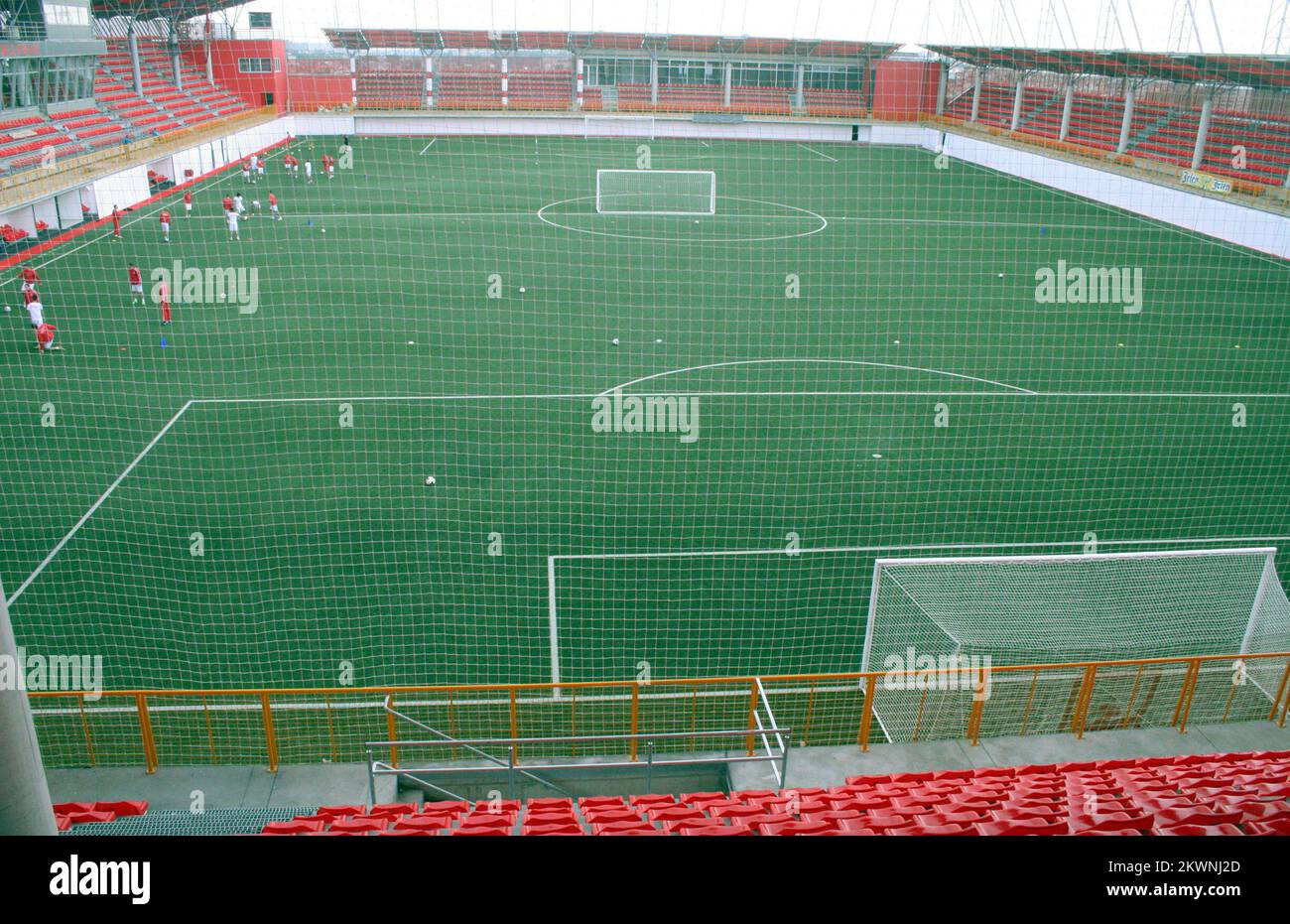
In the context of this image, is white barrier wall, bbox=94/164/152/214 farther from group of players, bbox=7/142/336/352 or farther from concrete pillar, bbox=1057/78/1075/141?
concrete pillar, bbox=1057/78/1075/141

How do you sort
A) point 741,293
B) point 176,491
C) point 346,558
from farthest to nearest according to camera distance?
point 741,293, point 176,491, point 346,558

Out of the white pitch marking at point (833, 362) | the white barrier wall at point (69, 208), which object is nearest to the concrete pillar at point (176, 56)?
the white barrier wall at point (69, 208)

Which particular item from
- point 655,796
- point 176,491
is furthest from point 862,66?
point 655,796

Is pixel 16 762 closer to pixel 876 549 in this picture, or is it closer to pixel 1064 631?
pixel 1064 631

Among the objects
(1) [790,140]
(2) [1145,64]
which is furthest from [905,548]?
(1) [790,140]

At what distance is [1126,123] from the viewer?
4119cm

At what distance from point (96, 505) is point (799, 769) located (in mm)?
10925

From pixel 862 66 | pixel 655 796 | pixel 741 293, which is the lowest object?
pixel 655 796

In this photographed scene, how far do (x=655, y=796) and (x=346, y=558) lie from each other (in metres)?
6.59

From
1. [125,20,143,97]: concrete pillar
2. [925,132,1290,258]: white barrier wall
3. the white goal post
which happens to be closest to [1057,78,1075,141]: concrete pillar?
[925,132,1290,258]: white barrier wall

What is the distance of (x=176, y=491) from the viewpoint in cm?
1511

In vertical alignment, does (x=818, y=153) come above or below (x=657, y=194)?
above
